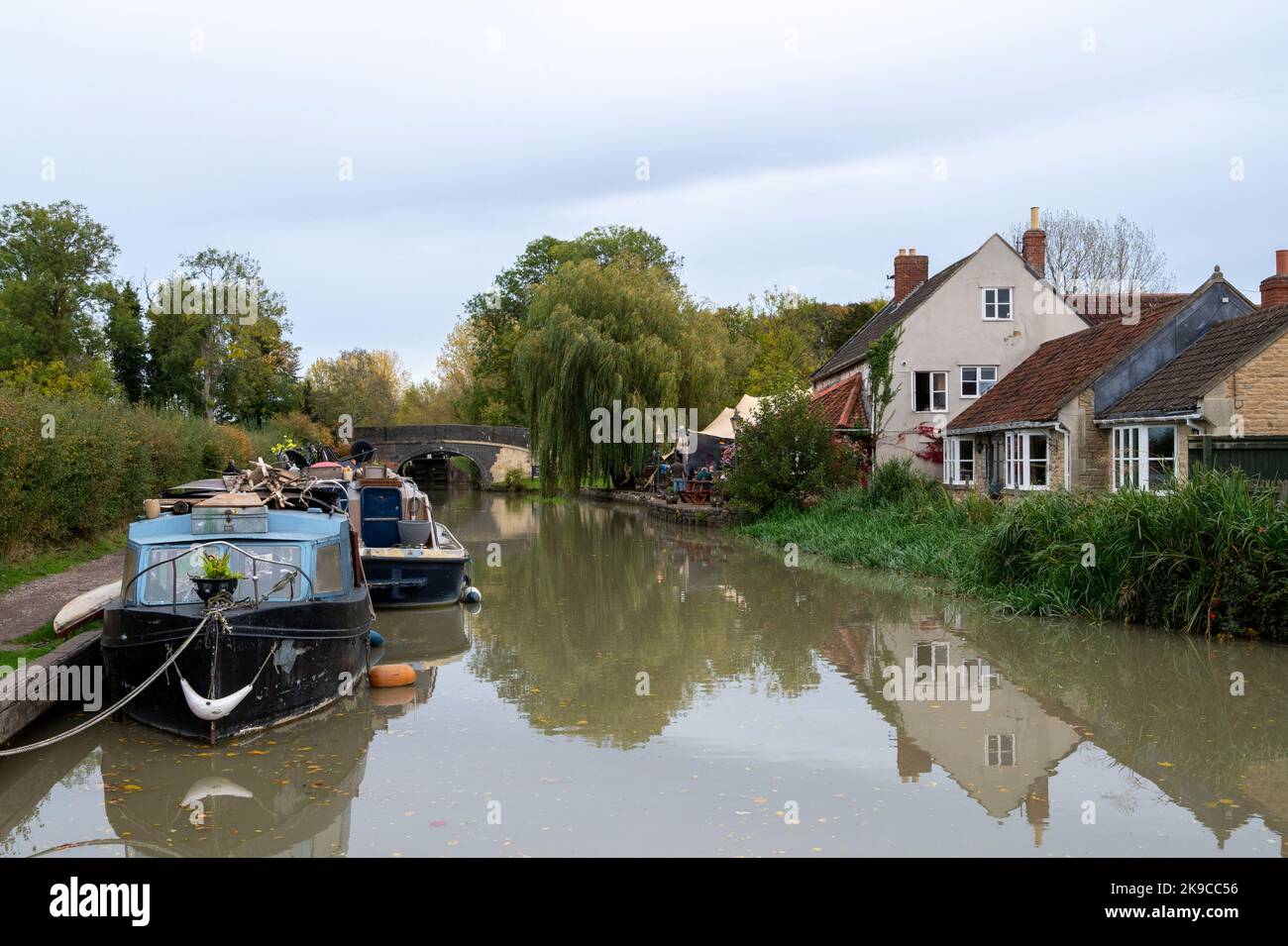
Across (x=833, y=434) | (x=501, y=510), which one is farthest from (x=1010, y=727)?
(x=501, y=510)

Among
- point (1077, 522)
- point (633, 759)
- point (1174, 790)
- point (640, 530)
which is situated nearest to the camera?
point (1174, 790)

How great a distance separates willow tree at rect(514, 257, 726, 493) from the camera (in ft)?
142

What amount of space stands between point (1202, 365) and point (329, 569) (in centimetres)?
1631

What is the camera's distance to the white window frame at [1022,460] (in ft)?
82.0

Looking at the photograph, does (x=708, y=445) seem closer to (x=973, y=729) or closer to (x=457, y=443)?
(x=973, y=729)

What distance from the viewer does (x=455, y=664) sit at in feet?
45.5

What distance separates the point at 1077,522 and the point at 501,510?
36.0 m

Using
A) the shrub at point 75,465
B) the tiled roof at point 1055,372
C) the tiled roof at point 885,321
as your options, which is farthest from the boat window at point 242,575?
the tiled roof at point 885,321

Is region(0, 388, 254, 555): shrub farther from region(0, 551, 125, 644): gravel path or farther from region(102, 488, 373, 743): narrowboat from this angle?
region(102, 488, 373, 743): narrowboat

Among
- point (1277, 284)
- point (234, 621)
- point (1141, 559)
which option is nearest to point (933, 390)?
point (1277, 284)

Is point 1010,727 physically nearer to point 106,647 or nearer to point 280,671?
point 280,671

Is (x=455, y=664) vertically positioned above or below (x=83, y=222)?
below

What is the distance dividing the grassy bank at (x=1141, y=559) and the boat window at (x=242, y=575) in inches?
401

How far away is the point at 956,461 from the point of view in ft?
102
